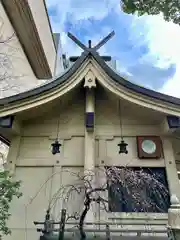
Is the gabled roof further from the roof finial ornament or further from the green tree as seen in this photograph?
the green tree

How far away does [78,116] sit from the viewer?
5438 millimetres

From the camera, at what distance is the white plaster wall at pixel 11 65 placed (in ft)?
27.1

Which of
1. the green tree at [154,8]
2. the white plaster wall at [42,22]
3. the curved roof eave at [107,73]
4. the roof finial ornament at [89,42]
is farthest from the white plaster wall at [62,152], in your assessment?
the white plaster wall at [42,22]

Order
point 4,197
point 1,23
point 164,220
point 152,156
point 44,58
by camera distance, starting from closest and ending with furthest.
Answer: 1. point 4,197
2. point 164,220
3. point 152,156
4. point 1,23
5. point 44,58

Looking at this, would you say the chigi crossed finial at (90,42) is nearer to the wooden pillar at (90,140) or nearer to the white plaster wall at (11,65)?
the wooden pillar at (90,140)

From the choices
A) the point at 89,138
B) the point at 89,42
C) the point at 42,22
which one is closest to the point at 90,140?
the point at 89,138

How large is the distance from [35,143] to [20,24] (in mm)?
7425

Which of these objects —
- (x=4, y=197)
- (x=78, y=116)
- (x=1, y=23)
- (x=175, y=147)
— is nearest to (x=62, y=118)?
(x=78, y=116)

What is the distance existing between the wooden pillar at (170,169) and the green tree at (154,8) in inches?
129

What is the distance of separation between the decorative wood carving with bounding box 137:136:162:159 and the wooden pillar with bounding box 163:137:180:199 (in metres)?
0.15

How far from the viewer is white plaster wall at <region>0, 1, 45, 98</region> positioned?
325 inches

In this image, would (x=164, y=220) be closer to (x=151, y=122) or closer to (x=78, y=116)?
(x=151, y=122)

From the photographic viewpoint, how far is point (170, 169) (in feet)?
15.7

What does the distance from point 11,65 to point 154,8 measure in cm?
619
